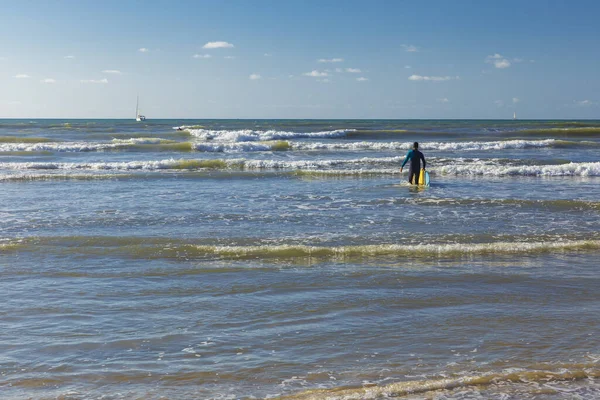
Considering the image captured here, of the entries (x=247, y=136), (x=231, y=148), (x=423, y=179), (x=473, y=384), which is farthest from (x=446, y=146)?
(x=473, y=384)

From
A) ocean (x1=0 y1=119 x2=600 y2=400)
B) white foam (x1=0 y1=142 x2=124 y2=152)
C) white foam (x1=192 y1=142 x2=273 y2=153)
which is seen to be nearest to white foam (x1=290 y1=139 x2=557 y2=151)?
white foam (x1=192 y1=142 x2=273 y2=153)

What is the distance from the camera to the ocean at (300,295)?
466 cm

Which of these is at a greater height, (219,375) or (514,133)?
(514,133)

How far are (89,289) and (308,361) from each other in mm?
3511

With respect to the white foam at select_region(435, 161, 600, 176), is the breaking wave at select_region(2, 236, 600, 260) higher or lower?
lower

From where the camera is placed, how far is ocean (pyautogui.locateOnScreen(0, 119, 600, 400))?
15.3 ft

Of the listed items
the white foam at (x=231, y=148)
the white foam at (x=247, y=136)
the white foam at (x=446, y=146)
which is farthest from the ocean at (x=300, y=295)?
the white foam at (x=247, y=136)

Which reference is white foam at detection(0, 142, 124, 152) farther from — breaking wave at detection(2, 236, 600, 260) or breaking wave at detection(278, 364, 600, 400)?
breaking wave at detection(278, 364, 600, 400)

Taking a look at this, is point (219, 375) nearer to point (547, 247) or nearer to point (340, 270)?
point (340, 270)

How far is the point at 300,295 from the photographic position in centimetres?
688

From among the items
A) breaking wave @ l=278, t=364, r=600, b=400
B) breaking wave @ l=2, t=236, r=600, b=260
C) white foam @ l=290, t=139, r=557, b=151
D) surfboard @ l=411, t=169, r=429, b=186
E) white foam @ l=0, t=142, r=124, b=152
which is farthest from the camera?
white foam @ l=290, t=139, r=557, b=151

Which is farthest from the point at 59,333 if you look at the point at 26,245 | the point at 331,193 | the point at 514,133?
the point at 514,133

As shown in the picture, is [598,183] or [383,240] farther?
[598,183]

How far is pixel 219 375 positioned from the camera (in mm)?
4707
